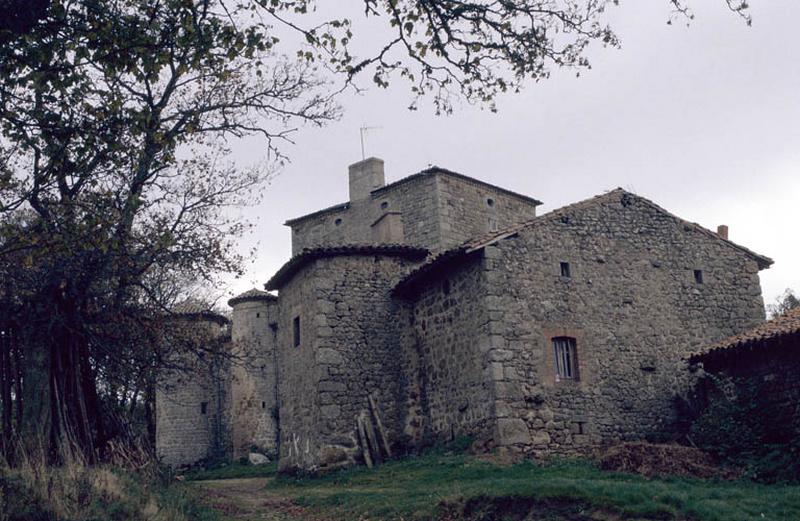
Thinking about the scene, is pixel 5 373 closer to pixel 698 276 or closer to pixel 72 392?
pixel 72 392

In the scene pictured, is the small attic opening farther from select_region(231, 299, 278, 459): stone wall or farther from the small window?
select_region(231, 299, 278, 459): stone wall

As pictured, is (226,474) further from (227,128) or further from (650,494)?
(650,494)

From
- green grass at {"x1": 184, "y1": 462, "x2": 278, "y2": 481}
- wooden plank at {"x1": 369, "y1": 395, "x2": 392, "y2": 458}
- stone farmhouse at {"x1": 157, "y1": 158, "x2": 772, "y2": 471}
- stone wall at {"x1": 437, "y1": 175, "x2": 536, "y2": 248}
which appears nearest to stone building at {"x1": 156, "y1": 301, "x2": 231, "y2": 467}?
green grass at {"x1": 184, "y1": 462, "x2": 278, "y2": 481}

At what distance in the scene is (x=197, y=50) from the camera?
8719 millimetres

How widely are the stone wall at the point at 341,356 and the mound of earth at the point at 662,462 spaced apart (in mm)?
5896

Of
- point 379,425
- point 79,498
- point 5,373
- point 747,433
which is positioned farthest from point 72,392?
point 747,433

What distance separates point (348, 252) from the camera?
19000 mm

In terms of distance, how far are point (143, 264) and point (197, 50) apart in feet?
20.5

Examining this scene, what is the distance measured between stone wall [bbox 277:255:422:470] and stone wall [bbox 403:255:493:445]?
0.46 metres

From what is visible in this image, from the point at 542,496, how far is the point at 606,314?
7765 millimetres

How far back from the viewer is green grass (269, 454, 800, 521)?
393 inches

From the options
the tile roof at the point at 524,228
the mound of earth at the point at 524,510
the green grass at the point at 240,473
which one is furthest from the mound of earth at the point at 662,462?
the green grass at the point at 240,473

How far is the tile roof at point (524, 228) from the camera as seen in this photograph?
1672 cm

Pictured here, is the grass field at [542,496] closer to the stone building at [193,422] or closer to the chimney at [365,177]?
the chimney at [365,177]
